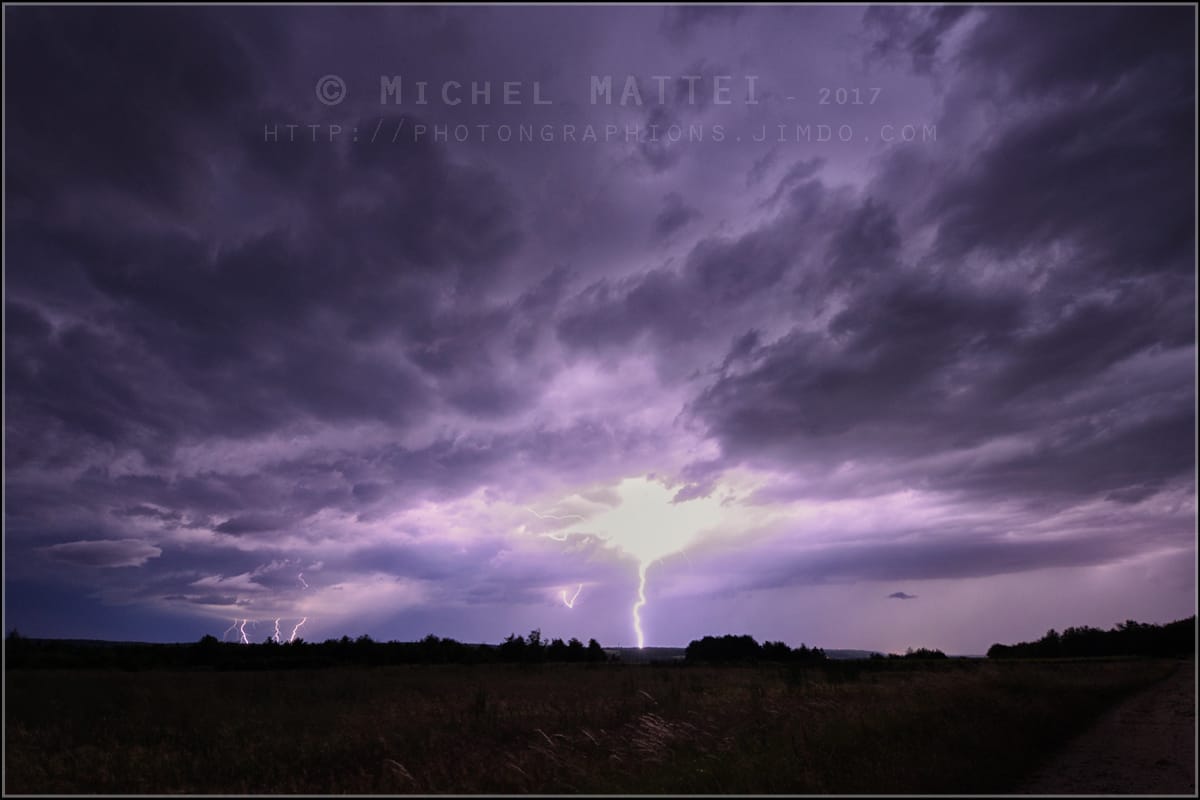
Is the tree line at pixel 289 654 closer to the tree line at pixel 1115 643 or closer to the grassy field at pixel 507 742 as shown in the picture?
the grassy field at pixel 507 742

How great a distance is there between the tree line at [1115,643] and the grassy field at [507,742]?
398 ft

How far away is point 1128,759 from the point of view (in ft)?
50.6

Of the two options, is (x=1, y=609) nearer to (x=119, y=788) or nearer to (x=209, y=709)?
(x=119, y=788)

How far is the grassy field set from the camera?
1226 cm

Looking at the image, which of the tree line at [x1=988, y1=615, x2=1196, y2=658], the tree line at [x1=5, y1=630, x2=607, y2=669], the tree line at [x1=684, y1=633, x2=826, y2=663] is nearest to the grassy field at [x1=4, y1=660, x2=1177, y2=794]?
the tree line at [x1=5, y1=630, x2=607, y2=669]

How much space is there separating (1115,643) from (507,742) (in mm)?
157108

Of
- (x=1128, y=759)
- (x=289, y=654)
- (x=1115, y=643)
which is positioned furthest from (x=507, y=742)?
(x=1115, y=643)

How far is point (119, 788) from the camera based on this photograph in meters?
12.3

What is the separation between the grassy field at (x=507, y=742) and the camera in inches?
483

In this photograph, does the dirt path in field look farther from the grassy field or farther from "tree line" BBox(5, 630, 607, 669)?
"tree line" BBox(5, 630, 607, 669)

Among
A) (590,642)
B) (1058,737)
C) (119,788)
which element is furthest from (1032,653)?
(119,788)

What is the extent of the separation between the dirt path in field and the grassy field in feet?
2.34

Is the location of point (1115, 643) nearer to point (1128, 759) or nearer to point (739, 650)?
point (739, 650)

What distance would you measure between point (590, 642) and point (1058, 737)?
70664 millimetres
